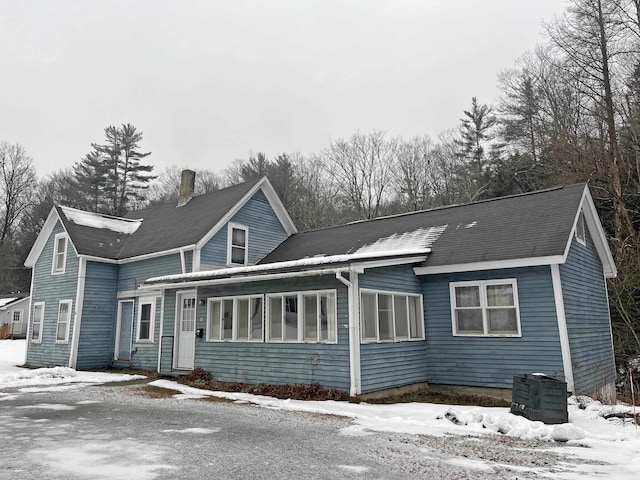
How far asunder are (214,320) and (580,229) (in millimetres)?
10763

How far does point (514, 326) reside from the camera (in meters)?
10.8

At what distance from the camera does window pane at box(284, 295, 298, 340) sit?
11336 millimetres

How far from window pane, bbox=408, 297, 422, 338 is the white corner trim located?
331cm

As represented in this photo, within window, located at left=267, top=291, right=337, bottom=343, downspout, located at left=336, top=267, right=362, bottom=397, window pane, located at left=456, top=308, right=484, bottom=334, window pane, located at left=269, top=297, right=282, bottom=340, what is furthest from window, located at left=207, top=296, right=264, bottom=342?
window pane, located at left=456, top=308, right=484, bottom=334

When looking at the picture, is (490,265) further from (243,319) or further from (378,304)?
(243,319)

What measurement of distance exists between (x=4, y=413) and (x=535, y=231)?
1218 cm

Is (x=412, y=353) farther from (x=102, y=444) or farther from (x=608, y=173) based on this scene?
(x=608, y=173)

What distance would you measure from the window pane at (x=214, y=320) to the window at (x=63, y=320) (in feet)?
23.5

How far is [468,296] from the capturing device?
37.9 feet

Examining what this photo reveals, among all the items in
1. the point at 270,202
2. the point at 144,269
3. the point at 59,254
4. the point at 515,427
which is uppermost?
the point at 270,202

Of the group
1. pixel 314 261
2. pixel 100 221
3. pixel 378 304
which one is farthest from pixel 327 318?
pixel 100 221

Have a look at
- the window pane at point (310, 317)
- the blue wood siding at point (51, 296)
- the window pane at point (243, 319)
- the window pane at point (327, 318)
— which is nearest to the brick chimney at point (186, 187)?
the blue wood siding at point (51, 296)

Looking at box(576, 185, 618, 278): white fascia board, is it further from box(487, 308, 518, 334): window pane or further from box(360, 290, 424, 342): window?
box(360, 290, 424, 342): window

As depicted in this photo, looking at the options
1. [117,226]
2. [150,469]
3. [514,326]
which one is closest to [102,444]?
[150,469]
